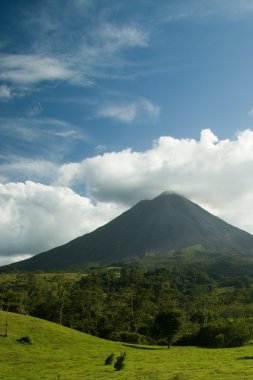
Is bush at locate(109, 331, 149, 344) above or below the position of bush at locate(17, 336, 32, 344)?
below

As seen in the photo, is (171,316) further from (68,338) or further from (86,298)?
(86,298)

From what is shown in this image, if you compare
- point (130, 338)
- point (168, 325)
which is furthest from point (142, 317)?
point (168, 325)

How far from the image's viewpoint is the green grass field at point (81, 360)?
45.7 metres

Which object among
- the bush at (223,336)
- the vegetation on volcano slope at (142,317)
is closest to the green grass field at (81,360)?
the vegetation on volcano slope at (142,317)

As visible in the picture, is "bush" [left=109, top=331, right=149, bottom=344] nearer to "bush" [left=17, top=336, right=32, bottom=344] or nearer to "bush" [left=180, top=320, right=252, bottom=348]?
"bush" [left=180, top=320, right=252, bottom=348]

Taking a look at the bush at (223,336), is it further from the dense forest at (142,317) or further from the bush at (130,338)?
the bush at (130,338)

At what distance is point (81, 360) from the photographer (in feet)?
208

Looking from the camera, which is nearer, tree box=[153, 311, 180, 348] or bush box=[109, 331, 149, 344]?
tree box=[153, 311, 180, 348]

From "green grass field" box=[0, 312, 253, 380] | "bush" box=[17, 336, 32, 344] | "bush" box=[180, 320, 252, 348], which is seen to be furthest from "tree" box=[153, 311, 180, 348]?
"bush" box=[17, 336, 32, 344]

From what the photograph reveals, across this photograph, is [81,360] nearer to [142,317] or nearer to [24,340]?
[24,340]

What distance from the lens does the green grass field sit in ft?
150

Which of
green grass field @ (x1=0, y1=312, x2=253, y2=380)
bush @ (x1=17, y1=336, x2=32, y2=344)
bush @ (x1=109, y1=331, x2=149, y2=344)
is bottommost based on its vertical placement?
bush @ (x1=109, y1=331, x2=149, y2=344)

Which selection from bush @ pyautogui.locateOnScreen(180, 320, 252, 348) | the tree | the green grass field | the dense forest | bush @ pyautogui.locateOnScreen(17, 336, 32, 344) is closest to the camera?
the green grass field

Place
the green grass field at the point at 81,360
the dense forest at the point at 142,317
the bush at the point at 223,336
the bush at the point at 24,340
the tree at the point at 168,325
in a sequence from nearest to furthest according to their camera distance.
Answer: the green grass field at the point at 81,360, the bush at the point at 24,340, the bush at the point at 223,336, the tree at the point at 168,325, the dense forest at the point at 142,317
